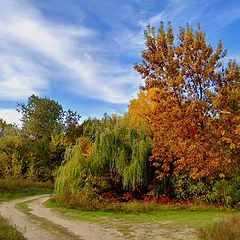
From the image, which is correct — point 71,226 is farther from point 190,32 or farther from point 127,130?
point 127,130

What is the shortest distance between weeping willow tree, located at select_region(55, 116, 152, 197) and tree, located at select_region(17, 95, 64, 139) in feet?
122

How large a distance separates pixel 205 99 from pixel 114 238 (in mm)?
6093

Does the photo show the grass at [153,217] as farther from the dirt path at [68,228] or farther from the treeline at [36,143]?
the treeline at [36,143]

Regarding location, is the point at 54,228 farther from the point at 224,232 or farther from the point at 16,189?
the point at 16,189

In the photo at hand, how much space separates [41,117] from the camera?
60781mm

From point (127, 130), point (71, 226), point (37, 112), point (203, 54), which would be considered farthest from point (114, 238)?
point (37, 112)

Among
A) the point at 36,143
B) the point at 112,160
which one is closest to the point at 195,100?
the point at 112,160

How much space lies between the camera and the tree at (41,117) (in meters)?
58.9

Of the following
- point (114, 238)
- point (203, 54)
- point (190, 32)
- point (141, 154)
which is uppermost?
point (190, 32)

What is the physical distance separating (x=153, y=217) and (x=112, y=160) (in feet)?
20.5

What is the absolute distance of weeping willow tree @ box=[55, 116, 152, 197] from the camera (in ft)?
68.1

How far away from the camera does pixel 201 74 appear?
13.4 meters

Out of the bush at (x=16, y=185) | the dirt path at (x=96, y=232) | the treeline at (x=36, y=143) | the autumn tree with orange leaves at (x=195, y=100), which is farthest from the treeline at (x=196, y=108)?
the treeline at (x=36, y=143)

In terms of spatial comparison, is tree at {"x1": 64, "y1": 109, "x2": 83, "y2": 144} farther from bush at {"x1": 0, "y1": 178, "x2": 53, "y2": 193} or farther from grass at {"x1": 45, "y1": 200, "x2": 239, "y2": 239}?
grass at {"x1": 45, "y1": 200, "x2": 239, "y2": 239}
